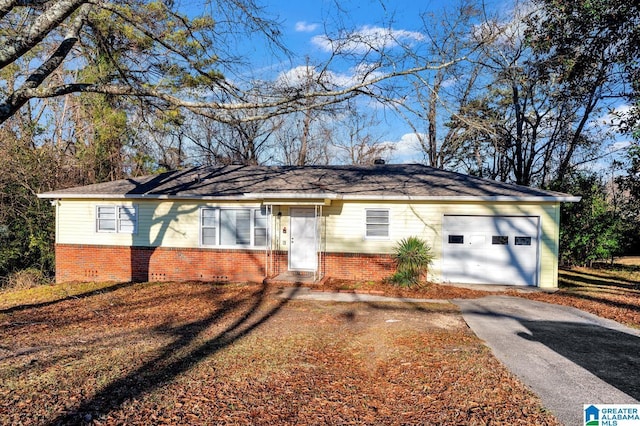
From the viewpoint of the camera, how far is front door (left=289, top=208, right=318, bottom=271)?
12.3 meters

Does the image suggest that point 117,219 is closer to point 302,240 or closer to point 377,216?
point 302,240

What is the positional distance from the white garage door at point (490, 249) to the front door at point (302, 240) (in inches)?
163

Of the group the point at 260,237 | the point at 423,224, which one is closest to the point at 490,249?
the point at 423,224

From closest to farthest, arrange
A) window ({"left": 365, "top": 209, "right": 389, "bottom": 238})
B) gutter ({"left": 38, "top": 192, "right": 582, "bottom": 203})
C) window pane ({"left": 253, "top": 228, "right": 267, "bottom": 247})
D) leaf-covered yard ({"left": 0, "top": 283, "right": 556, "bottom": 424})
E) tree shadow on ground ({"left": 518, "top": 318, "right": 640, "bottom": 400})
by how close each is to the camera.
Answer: leaf-covered yard ({"left": 0, "top": 283, "right": 556, "bottom": 424}) → tree shadow on ground ({"left": 518, "top": 318, "right": 640, "bottom": 400}) → gutter ({"left": 38, "top": 192, "right": 582, "bottom": 203}) → window ({"left": 365, "top": 209, "right": 389, "bottom": 238}) → window pane ({"left": 253, "top": 228, "right": 267, "bottom": 247})

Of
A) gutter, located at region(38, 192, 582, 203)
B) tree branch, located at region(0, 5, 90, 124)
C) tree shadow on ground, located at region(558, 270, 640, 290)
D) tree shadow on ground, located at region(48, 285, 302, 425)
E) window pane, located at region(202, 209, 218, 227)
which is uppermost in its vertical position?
tree branch, located at region(0, 5, 90, 124)

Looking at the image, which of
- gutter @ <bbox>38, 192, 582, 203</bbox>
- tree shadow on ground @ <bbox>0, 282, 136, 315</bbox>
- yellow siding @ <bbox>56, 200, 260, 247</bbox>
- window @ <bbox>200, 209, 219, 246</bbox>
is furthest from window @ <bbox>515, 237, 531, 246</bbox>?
tree shadow on ground @ <bbox>0, 282, 136, 315</bbox>

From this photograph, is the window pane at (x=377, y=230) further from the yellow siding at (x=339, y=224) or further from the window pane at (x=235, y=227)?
the window pane at (x=235, y=227)

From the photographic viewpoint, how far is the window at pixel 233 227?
12492 mm

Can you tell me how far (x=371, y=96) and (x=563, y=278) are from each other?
40.7 ft

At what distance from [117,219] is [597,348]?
44.9 ft

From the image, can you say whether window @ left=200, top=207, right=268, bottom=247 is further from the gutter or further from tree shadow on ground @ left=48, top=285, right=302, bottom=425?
tree shadow on ground @ left=48, top=285, right=302, bottom=425

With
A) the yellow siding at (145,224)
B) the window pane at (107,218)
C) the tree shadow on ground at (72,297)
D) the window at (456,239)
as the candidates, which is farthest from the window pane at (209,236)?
the window at (456,239)

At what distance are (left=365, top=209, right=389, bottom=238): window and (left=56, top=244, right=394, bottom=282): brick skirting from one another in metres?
0.66

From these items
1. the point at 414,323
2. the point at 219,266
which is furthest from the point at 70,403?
the point at 219,266
